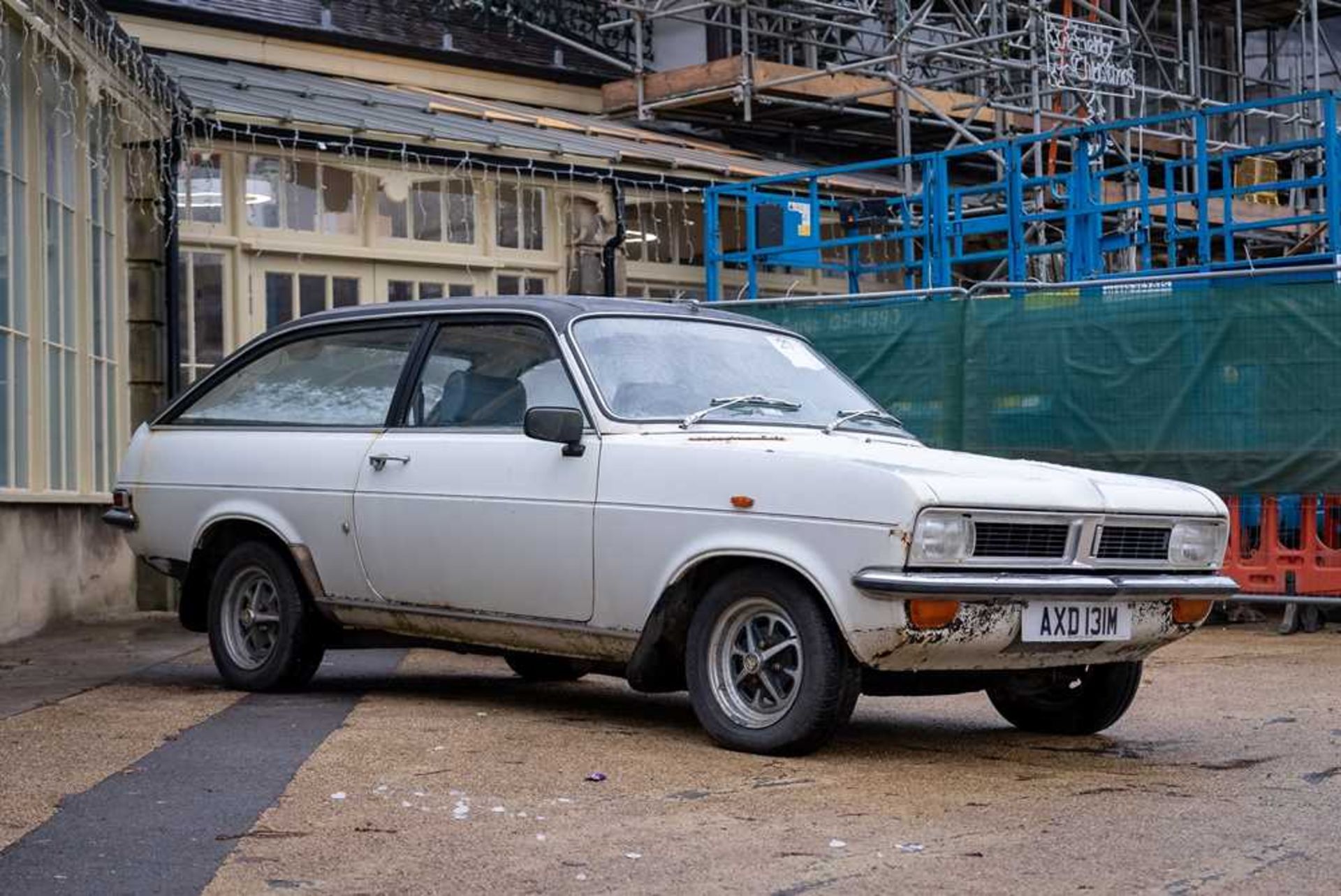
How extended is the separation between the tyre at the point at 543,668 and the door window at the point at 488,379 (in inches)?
48.4

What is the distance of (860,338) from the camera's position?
544 inches

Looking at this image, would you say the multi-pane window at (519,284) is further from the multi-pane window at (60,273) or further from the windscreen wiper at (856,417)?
the windscreen wiper at (856,417)

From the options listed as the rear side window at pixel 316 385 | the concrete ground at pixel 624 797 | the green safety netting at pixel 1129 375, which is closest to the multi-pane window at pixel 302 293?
the green safety netting at pixel 1129 375

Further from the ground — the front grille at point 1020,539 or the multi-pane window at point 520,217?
the multi-pane window at point 520,217

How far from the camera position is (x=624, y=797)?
6.29 m

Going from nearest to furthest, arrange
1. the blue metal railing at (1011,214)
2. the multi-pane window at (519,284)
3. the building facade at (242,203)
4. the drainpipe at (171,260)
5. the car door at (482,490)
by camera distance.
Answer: the car door at (482,490), the building facade at (242,203), the drainpipe at (171,260), the blue metal railing at (1011,214), the multi-pane window at (519,284)

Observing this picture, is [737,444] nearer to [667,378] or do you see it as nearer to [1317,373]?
[667,378]

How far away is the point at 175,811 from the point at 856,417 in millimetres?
3278

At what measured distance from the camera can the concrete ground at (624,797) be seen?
17.2 ft

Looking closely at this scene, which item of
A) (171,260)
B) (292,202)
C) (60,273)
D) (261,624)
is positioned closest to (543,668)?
(261,624)

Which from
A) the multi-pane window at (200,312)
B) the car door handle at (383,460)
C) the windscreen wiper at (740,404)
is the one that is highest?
the multi-pane window at (200,312)

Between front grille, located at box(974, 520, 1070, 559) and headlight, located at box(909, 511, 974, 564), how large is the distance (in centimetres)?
5

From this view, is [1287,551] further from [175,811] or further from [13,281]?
[175,811]

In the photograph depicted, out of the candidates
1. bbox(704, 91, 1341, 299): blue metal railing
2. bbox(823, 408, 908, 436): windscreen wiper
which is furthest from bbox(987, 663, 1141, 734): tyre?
bbox(704, 91, 1341, 299): blue metal railing
